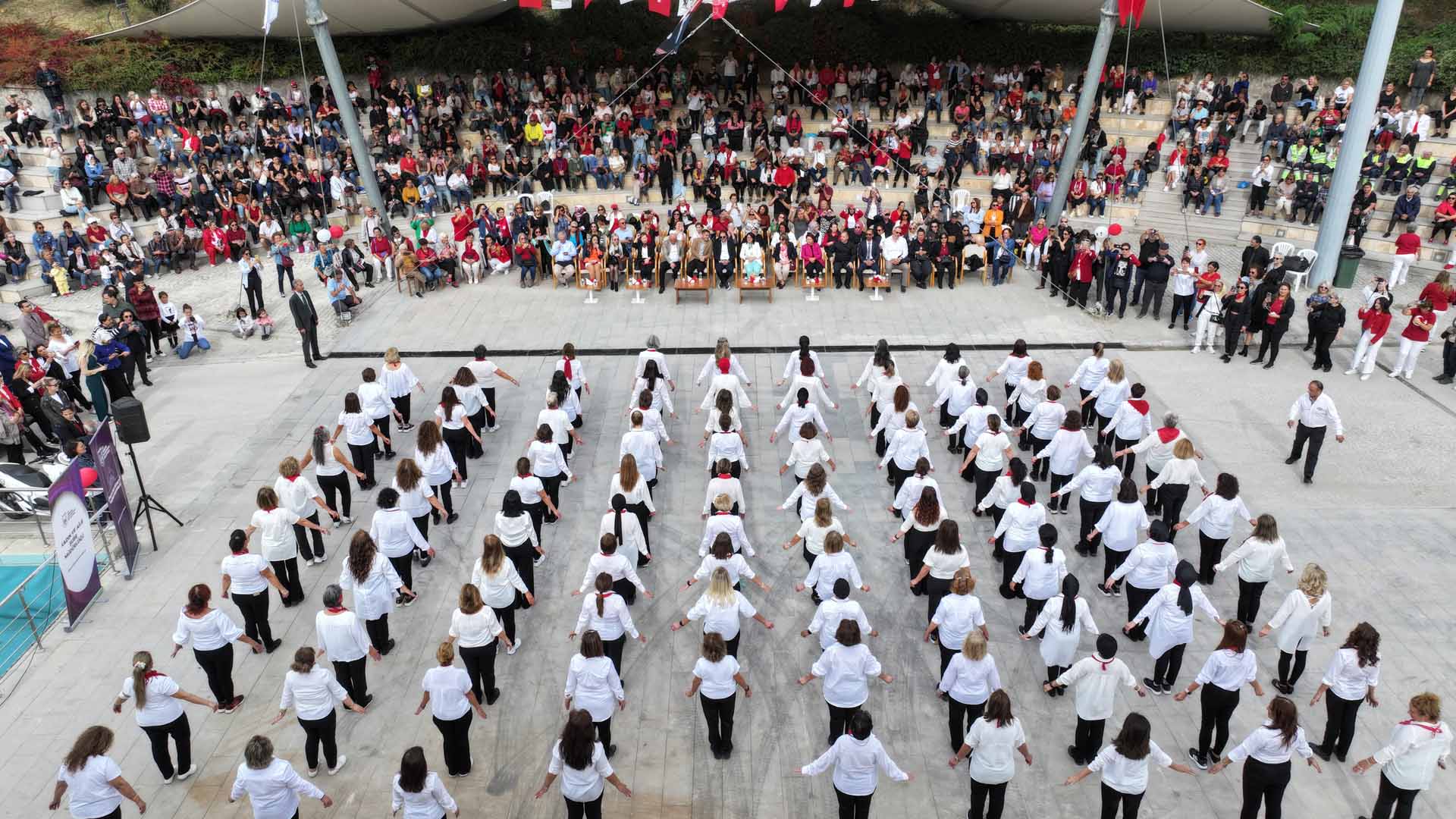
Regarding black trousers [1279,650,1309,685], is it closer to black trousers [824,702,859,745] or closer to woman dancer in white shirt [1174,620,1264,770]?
woman dancer in white shirt [1174,620,1264,770]

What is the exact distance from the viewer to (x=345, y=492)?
1084 centimetres

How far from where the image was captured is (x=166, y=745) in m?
7.44

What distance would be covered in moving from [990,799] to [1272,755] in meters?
1.84

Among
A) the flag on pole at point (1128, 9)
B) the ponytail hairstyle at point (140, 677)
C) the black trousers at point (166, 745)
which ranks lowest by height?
the black trousers at point (166, 745)

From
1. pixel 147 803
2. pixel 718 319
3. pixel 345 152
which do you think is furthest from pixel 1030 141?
pixel 147 803

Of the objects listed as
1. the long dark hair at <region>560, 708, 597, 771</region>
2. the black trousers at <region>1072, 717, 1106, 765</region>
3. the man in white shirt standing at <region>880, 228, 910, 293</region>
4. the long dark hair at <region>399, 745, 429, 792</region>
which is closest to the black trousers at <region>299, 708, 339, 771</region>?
the long dark hair at <region>399, 745, 429, 792</region>

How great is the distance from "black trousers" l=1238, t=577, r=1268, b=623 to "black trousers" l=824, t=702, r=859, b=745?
3961 millimetres

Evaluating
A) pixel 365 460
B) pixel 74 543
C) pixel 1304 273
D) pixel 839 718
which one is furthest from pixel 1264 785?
pixel 1304 273

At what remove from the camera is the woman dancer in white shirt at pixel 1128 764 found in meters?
6.09

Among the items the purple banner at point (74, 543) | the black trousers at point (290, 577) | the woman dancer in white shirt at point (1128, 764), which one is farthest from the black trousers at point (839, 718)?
the purple banner at point (74, 543)

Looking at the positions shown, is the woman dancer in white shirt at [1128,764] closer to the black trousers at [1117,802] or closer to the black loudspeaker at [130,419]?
the black trousers at [1117,802]

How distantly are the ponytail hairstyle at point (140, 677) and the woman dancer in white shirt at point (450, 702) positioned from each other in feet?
6.20

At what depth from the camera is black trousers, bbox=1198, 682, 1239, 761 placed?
722 cm

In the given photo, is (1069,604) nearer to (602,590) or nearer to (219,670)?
(602,590)
